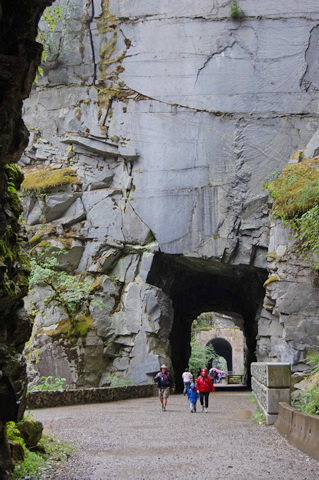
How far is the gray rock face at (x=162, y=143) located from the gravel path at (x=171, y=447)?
10.1m

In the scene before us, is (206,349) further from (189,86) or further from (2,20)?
(2,20)

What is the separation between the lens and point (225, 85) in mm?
25391

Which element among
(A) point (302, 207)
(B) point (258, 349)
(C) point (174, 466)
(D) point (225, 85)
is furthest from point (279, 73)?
(C) point (174, 466)

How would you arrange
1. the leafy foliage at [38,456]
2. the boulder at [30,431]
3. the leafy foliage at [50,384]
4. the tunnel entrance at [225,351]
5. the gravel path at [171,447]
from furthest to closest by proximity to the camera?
the tunnel entrance at [225,351], the leafy foliage at [50,384], the boulder at [30,431], the gravel path at [171,447], the leafy foliage at [38,456]

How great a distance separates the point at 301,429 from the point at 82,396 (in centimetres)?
1013

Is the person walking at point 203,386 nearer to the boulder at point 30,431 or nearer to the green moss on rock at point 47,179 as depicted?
the boulder at point 30,431

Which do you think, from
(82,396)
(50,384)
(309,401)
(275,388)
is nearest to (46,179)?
(50,384)

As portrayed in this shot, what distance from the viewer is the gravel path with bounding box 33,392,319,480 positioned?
22.3ft

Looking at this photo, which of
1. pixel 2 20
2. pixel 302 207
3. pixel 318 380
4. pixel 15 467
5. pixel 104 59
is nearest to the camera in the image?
pixel 2 20

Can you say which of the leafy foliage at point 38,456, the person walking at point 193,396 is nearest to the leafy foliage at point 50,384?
the person walking at point 193,396

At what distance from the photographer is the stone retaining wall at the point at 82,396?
15.4 m

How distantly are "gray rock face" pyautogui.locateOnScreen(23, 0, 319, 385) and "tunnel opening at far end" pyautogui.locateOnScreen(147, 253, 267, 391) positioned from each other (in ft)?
0.80

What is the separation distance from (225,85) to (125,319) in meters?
10.8

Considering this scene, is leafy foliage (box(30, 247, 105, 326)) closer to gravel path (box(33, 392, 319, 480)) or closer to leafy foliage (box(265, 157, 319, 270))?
Result: leafy foliage (box(265, 157, 319, 270))
